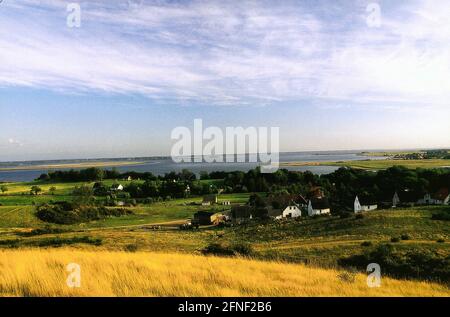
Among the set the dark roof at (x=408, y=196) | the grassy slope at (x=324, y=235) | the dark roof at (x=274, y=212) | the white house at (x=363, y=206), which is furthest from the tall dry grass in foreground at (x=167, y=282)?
the dark roof at (x=408, y=196)

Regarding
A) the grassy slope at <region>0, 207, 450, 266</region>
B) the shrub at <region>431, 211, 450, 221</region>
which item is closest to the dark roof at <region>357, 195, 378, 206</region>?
the grassy slope at <region>0, 207, 450, 266</region>

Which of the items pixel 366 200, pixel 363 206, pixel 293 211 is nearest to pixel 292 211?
pixel 293 211

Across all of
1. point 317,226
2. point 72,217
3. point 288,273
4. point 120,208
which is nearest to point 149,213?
point 120,208

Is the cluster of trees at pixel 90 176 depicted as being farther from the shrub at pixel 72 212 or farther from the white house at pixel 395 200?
the white house at pixel 395 200

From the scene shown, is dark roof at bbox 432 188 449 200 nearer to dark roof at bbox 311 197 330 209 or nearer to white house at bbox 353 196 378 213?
white house at bbox 353 196 378 213

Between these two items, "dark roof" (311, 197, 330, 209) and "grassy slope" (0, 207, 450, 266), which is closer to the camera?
"grassy slope" (0, 207, 450, 266)

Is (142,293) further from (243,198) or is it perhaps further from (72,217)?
(243,198)

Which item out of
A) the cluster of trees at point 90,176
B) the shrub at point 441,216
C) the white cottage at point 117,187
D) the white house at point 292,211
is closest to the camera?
the shrub at point 441,216

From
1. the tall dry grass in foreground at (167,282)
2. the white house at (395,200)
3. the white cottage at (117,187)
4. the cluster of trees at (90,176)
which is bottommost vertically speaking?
the white house at (395,200)
